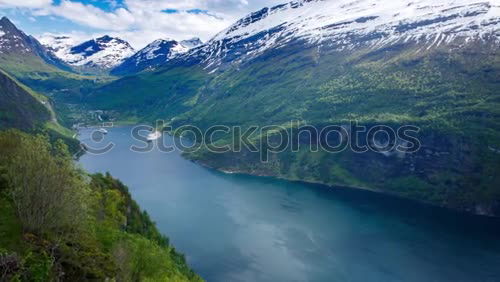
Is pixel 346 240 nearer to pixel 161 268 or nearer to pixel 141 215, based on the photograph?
pixel 141 215

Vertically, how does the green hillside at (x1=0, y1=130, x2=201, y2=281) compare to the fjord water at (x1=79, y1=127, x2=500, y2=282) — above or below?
above

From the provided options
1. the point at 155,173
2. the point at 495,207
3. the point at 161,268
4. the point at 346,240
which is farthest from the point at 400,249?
the point at 155,173

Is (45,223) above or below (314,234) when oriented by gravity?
above

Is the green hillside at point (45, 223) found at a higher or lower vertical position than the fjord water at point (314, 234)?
higher

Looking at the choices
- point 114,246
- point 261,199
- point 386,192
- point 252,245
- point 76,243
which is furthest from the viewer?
point 386,192

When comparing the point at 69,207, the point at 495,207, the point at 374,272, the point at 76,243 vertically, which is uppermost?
the point at 69,207

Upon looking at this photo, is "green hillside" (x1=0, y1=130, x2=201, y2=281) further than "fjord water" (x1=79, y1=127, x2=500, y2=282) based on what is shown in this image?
No

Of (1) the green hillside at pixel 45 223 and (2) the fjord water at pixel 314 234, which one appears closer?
(1) the green hillside at pixel 45 223

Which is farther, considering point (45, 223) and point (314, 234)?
point (314, 234)
